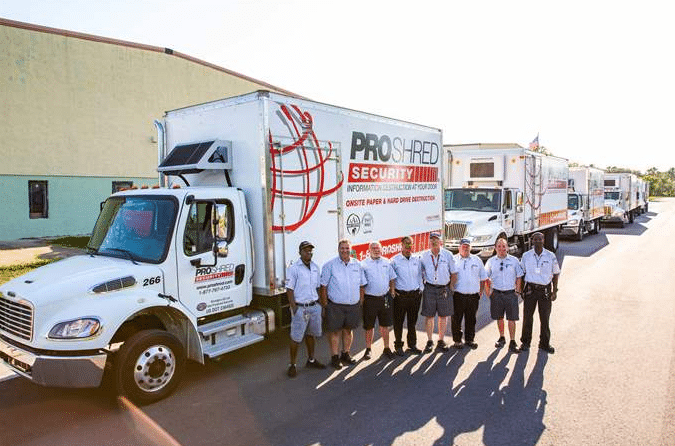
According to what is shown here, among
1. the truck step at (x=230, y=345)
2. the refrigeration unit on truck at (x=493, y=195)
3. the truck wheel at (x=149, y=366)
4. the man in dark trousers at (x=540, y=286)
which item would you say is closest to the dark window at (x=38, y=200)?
the refrigeration unit on truck at (x=493, y=195)

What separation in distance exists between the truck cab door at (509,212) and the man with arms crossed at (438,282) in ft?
26.2

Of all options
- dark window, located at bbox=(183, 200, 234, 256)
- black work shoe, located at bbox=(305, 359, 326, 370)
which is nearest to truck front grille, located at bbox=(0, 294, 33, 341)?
dark window, located at bbox=(183, 200, 234, 256)

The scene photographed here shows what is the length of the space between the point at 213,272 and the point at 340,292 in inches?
68.1

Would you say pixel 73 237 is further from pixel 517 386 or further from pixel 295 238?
pixel 517 386

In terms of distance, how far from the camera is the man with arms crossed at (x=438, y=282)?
764cm

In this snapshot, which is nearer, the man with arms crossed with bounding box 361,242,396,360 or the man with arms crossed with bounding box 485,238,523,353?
the man with arms crossed with bounding box 361,242,396,360

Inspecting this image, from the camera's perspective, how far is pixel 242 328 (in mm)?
6910

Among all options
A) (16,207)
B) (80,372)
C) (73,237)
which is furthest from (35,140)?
(80,372)

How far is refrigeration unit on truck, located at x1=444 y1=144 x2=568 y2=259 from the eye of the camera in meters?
14.4

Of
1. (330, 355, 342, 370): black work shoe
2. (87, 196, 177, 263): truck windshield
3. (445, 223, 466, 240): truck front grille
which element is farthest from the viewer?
(445, 223, 466, 240): truck front grille

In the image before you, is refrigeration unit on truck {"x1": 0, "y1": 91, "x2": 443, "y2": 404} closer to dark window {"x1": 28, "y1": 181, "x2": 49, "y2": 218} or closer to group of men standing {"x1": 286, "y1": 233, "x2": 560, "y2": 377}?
group of men standing {"x1": 286, "y1": 233, "x2": 560, "y2": 377}

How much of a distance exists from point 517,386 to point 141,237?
5070mm

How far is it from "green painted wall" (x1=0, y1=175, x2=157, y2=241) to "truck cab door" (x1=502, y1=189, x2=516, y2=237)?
17901mm

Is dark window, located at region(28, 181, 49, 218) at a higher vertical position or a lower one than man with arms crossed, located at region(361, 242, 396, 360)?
higher
